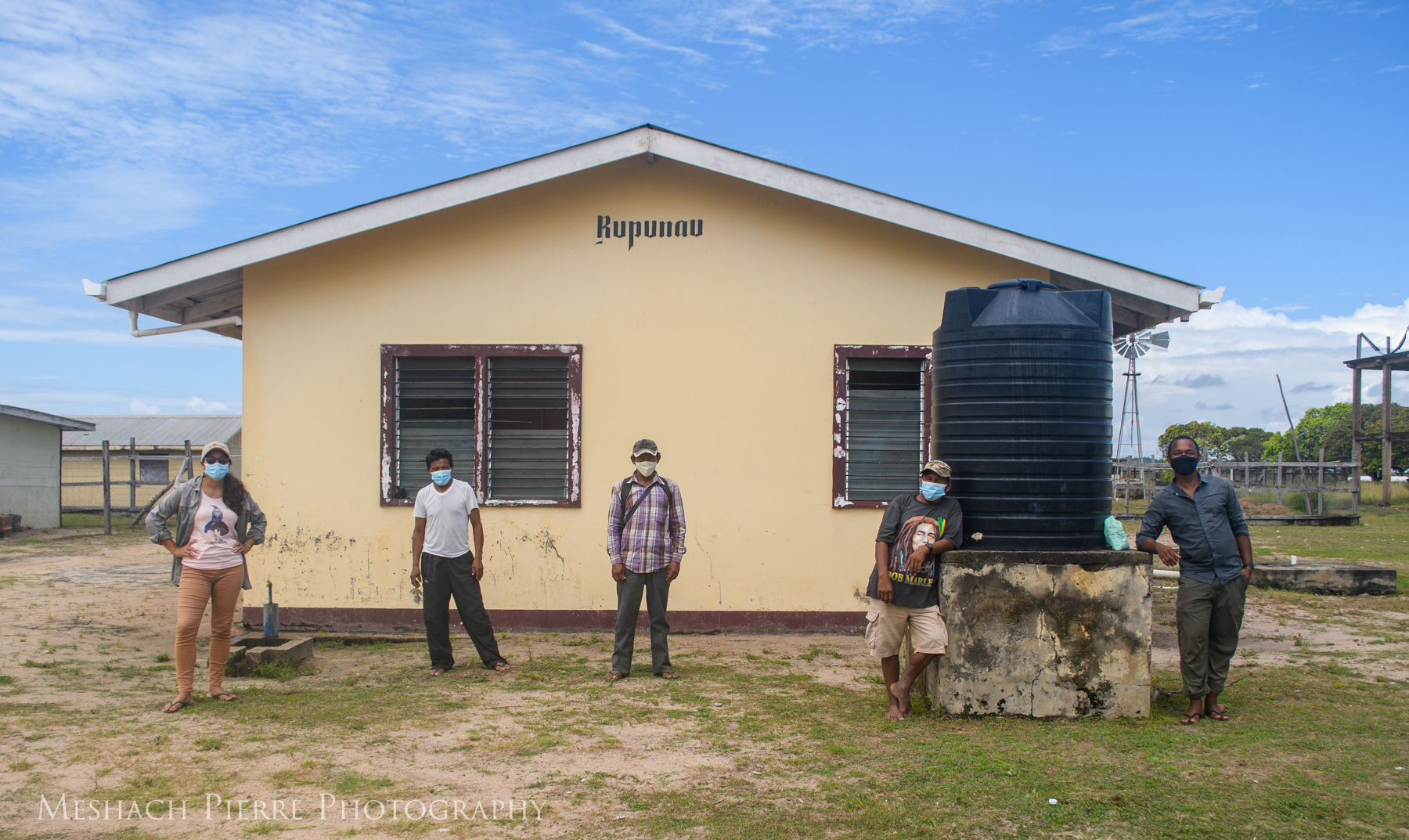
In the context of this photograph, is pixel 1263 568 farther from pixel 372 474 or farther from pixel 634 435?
pixel 372 474

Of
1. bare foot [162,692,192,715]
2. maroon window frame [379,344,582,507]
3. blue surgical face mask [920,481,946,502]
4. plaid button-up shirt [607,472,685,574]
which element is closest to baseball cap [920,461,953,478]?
blue surgical face mask [920,481,946,502]

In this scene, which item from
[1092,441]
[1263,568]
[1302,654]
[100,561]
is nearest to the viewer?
[1092,441]

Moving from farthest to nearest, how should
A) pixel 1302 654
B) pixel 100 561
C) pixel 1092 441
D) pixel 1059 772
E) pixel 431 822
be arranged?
pixel 100 561, pixel 1302 654, pixel 1092 441, pixel 1059 772, pixel 431 822

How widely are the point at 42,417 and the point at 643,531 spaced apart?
792 inches

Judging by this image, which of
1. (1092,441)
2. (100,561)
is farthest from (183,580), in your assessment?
(100,561)

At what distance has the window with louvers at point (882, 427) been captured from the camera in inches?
336

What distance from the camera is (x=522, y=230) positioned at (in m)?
8.59

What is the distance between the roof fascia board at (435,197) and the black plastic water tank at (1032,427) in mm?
3767

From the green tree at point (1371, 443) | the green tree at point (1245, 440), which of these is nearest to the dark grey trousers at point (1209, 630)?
the green tree at point (1371, 443)

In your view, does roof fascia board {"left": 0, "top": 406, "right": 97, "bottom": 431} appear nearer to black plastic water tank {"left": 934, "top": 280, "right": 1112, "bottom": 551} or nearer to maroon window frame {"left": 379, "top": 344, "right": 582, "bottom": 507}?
maroon window frame {"left": 379, "top": 344, "right": 582, "bottom": 507}

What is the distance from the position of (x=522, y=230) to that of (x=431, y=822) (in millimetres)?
5639

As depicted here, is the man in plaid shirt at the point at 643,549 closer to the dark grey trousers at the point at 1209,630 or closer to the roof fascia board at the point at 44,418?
the dark grey trousers at the point at 1209,630

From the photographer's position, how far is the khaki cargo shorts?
5547mm

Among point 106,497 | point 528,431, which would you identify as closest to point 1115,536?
point 528,431
